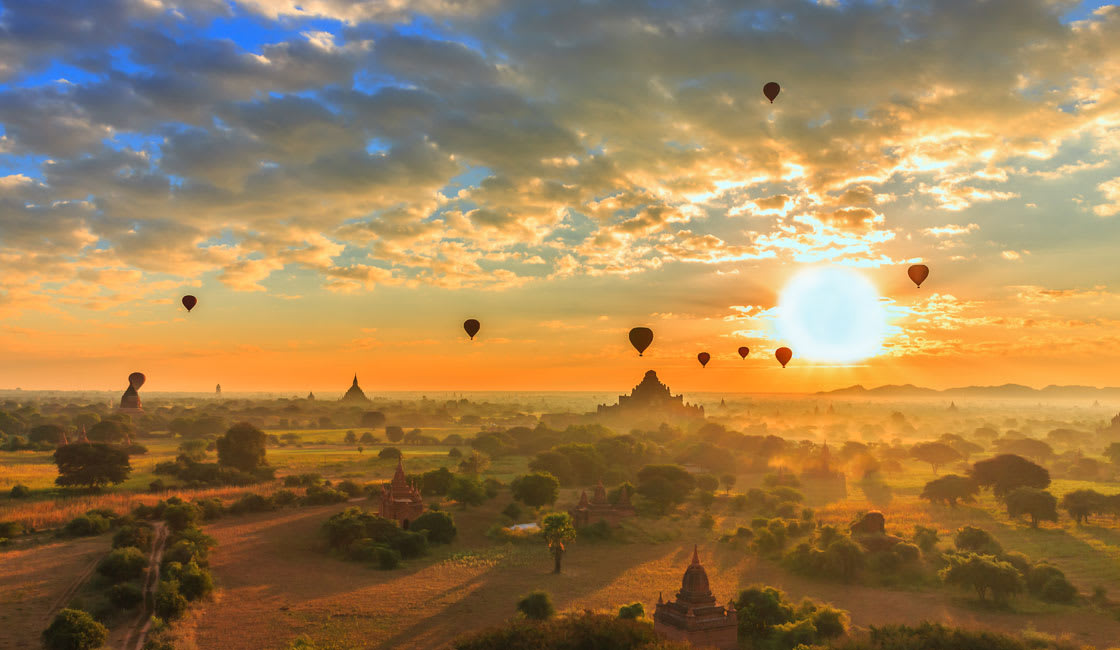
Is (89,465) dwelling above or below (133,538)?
above

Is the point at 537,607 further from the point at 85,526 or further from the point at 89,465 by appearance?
the point at 89,465

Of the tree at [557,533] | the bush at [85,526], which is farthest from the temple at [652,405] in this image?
the bush at [85,526]

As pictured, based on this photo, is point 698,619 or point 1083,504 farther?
point 1083,504

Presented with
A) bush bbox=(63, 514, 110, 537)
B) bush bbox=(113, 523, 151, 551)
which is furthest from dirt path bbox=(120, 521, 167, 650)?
bush bbox=(63, 514, 110, 537)

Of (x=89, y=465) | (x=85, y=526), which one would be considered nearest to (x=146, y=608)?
(x=85, y=526)

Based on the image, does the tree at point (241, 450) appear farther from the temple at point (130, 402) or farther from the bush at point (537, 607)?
the temple at point (130, 402)

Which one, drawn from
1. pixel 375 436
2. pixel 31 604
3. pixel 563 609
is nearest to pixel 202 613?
pixel 31 604
